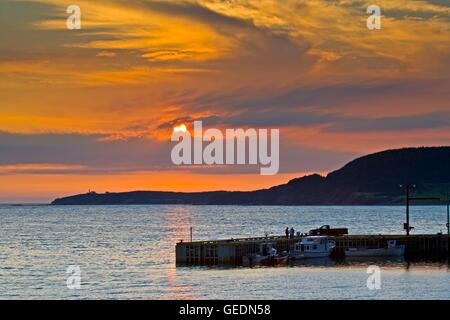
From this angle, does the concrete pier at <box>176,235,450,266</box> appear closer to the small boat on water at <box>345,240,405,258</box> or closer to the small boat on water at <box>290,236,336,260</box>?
the small boat on water at <box>345,240,405,258</box>

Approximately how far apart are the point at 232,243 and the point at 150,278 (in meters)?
16.7

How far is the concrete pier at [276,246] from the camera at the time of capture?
10538 centimetres

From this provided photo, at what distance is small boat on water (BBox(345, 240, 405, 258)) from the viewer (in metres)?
119

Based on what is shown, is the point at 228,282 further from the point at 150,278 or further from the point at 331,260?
the point at 331,260

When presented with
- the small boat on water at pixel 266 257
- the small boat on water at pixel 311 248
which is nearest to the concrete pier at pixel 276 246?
the small boat on water at pixel 266 257

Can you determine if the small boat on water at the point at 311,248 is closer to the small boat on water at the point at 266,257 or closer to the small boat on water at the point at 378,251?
the small boat on water at the point at 266,257

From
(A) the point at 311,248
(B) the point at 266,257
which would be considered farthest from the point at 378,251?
(B) the point at 266,257

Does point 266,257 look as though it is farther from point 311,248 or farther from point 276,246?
point 311,248

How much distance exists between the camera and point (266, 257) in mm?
107500

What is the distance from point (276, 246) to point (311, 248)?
5.27 metres

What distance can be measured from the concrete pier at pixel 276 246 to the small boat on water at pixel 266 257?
1.11 meters
